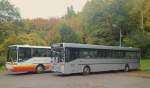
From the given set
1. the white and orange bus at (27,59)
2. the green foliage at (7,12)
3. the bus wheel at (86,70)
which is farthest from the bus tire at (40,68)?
the green foliage at (7,12)

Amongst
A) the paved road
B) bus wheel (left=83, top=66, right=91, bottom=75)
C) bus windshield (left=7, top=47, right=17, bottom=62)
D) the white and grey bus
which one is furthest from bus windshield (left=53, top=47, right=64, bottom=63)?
bus windshield (left=7, top=47, right=17, bottom=62)

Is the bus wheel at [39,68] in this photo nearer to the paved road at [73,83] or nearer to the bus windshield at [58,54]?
the bus windshield at [58,54]

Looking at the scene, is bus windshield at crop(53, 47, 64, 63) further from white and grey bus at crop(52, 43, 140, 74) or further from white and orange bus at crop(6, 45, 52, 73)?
white and orange bus at crop(6, 45, 52, 73)

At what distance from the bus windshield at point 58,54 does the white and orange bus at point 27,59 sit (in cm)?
263

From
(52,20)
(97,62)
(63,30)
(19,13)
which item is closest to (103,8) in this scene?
(63,30)

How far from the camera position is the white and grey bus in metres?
23.3

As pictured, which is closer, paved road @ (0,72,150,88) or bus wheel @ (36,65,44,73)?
paved road @ (0,72,150,88)

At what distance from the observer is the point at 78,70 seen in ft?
79.2

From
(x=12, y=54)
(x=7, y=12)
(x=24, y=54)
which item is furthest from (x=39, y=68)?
(x=7, y=12)

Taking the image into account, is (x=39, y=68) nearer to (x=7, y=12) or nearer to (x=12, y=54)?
(x=12, y=54)

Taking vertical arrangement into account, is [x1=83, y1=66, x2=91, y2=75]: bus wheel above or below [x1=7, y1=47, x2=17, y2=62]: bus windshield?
below

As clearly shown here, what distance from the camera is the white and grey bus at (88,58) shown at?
2330 centimetres

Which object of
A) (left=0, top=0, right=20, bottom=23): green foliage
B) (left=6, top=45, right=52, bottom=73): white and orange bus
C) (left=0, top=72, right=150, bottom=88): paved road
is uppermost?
(left=0, top=0, right=20, bottom=23): green foliage

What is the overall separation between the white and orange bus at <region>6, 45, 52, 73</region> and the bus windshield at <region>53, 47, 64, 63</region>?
263cm
